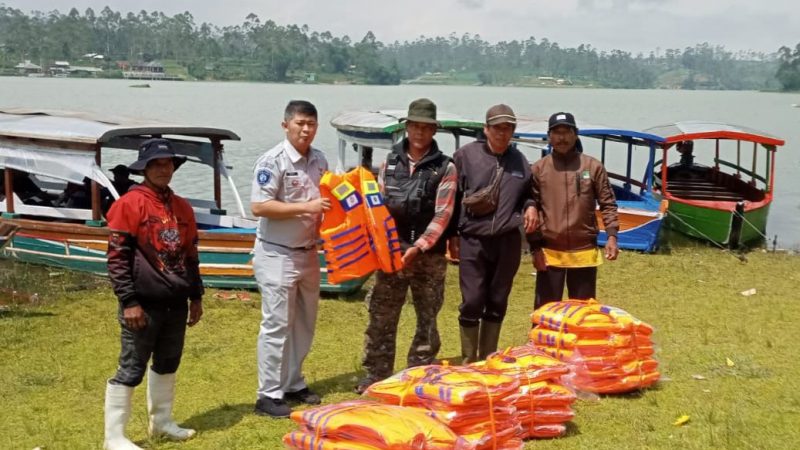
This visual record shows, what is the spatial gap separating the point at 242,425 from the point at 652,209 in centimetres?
1001

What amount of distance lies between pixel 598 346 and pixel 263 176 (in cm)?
232

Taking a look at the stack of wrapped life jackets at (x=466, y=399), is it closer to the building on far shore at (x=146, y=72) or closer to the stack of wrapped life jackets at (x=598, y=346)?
the stack of wrapped life jackets at (x=598, y=346)

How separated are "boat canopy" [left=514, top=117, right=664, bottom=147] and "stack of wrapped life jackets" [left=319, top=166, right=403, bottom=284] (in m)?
9.38

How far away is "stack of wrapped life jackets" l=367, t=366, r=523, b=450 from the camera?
429 centimetres

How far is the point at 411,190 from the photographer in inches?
213

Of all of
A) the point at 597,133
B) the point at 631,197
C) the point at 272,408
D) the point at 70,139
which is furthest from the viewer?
the point at 631,197

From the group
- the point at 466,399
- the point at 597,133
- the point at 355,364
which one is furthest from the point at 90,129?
the point at 597,133

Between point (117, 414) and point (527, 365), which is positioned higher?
point (527, 365)

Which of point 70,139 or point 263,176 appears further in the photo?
point 70,139

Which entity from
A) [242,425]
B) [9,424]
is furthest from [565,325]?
[9,424]

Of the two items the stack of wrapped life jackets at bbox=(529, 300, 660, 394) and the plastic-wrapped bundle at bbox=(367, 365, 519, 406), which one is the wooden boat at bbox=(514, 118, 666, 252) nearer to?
the stack of wrapped life jackets at bbox=(529, 300, 660, 394)

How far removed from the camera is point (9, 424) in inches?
212

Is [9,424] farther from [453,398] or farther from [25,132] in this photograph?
[25,132]

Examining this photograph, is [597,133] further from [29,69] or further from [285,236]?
[29,69]
